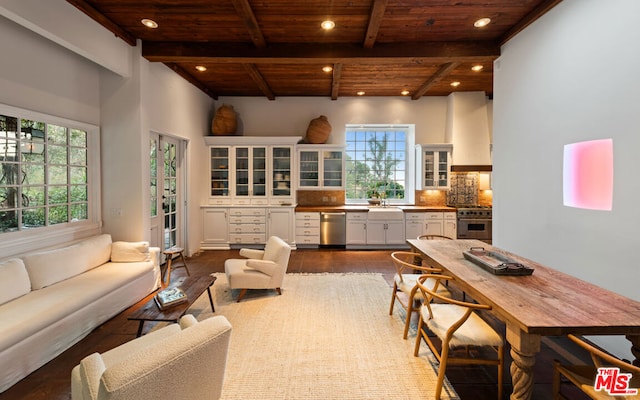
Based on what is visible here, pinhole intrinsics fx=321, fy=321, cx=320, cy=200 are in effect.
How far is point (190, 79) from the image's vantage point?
5.58 m

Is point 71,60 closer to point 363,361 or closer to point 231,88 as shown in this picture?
point 231,88

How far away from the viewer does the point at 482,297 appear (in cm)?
199

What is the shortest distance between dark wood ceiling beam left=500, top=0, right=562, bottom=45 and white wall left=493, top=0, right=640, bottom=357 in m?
0.06

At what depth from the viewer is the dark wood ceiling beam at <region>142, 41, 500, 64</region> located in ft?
13.6

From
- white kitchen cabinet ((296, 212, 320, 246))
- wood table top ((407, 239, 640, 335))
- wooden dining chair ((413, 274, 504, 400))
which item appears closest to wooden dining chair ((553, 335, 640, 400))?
wood table top ((407, 239, 640, 335))

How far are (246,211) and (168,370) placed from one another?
17.1 ft

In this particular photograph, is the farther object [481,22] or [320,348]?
[481,22]

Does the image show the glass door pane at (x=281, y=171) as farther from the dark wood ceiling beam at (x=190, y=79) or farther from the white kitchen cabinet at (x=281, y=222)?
the dark wood ceiling beam at (x=190, y=79)

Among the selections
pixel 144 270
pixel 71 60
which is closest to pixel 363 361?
pixel 144 270

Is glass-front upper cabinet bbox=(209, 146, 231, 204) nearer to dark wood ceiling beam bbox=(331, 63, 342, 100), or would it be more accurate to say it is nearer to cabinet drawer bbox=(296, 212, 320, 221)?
cabinet drawer bbox=(296, 212, 320, 221)

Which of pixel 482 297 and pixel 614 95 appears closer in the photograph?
pixel 482 297

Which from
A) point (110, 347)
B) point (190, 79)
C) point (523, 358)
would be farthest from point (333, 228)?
point (523, 358)

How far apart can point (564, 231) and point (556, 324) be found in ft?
6.33

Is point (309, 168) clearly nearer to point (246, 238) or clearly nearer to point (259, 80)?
point (246, 238)
